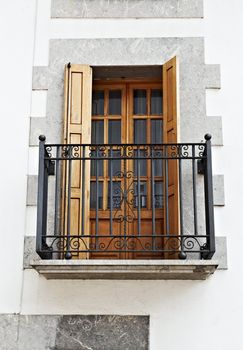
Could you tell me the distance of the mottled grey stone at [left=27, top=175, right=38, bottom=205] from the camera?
7754 millimetres

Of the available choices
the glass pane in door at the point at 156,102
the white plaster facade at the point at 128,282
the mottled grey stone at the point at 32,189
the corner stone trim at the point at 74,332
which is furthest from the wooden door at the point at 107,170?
the corner stone trim at the point at 74,332

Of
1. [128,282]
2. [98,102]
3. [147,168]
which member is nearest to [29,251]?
[128,282]

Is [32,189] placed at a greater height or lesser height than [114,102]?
lesser

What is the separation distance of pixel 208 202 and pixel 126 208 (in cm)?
97

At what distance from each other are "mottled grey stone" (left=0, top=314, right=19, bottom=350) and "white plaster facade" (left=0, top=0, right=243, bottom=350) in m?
0.07

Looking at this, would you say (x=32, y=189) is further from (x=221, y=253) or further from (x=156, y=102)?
(x=221, y=253)

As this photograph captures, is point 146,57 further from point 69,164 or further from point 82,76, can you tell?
point 69,164

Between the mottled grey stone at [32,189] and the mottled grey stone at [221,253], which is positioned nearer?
the mottled grey stone at [221,253]

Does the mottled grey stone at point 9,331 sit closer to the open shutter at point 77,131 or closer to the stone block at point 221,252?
the open shutter at point 77,131

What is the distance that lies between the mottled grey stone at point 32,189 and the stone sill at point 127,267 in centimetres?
85

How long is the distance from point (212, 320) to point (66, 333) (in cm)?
149

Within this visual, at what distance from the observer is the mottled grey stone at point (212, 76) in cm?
802

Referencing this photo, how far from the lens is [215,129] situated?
311 inches

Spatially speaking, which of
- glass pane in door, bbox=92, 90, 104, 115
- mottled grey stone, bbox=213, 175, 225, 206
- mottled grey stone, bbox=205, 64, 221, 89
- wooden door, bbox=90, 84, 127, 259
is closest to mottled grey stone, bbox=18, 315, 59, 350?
wooden door, bbox=90, 84, 127, 259
